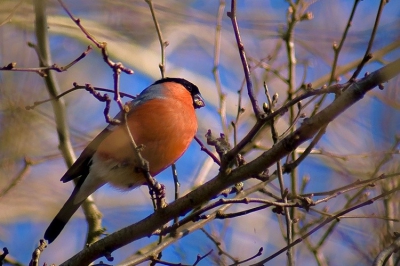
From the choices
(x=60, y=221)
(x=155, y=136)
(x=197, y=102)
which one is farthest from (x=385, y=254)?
(x=197, y=102)

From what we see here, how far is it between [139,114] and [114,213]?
1.58 m

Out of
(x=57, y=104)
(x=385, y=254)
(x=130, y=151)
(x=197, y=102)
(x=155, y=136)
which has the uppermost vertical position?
(x=197, y=102)

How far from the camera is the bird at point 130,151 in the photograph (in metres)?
3.56

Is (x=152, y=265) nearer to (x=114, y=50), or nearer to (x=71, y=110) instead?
(x=71, y=110)

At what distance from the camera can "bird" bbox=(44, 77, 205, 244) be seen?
11.7 ft

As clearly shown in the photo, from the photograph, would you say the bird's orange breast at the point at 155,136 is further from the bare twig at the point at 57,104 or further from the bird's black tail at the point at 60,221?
the bird's black tail at the point at 60,221

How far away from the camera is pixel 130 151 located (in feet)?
11.5

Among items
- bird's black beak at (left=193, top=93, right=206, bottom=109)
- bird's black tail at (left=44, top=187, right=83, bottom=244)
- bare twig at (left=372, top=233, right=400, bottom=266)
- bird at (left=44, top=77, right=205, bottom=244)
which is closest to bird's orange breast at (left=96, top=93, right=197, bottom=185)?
bird at (left=44, top=77, right=205, bottom=244)

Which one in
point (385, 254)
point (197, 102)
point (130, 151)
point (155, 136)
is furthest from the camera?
point (197, 102)

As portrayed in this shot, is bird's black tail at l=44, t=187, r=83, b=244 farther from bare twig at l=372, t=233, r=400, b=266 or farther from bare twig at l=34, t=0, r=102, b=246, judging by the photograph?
bare twig at l=372, t=233, r=400, b=266

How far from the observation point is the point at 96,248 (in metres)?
2.70

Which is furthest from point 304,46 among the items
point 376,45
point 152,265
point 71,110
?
point 152,265

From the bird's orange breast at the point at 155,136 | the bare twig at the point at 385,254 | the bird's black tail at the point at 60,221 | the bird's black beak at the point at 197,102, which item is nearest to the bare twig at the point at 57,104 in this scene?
the bird's black tail at the point at 60,221

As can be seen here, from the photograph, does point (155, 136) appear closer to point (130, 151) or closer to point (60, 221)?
point (130, 151)
